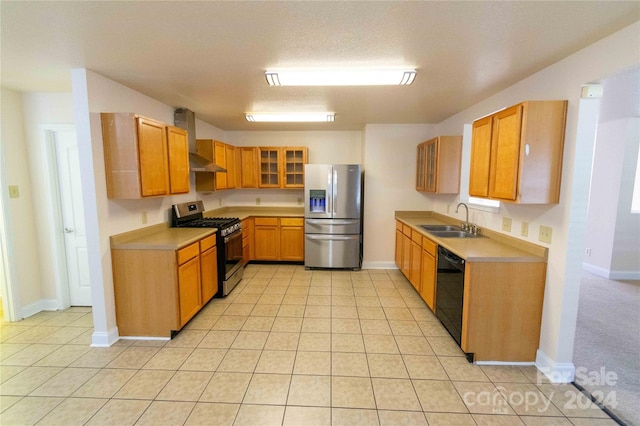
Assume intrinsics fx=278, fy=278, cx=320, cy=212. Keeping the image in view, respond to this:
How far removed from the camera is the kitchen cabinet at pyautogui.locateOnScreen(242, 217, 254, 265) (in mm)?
4838

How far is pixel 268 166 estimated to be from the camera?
533 centimetres

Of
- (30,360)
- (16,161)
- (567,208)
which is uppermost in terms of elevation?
(16,161)

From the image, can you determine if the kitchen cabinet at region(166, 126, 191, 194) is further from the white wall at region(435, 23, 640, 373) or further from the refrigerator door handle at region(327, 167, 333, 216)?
the white wall at region(435, 23, 640, 373)

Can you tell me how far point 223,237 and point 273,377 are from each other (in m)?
1.99

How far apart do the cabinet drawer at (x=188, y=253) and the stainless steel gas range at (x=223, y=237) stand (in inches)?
21.0

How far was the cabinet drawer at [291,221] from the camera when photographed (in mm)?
5062

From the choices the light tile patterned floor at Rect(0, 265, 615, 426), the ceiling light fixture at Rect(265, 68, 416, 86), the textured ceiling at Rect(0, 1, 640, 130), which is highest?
the textured ceiling at Rect(0, 1, 640, 130)

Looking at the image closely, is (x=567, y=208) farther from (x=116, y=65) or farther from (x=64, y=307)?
(x=64, y=307)

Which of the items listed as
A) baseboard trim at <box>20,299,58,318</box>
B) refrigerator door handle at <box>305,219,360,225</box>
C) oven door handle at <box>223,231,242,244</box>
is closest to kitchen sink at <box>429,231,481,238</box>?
refrigerator door handle at <box>305,219,360,225</box>

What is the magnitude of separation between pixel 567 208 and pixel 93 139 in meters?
3.99

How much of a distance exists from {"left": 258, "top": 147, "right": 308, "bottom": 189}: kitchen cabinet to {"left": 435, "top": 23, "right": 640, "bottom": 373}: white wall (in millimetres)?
3695

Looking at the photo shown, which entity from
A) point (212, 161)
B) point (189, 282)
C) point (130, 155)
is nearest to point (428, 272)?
point (189, 282)

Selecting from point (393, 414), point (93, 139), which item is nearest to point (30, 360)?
point (93, 139)

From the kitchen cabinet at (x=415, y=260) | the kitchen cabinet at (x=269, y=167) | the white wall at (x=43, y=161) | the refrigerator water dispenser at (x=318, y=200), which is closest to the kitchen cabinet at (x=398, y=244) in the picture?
the kitchen cabinet at (x=415, y=260)
